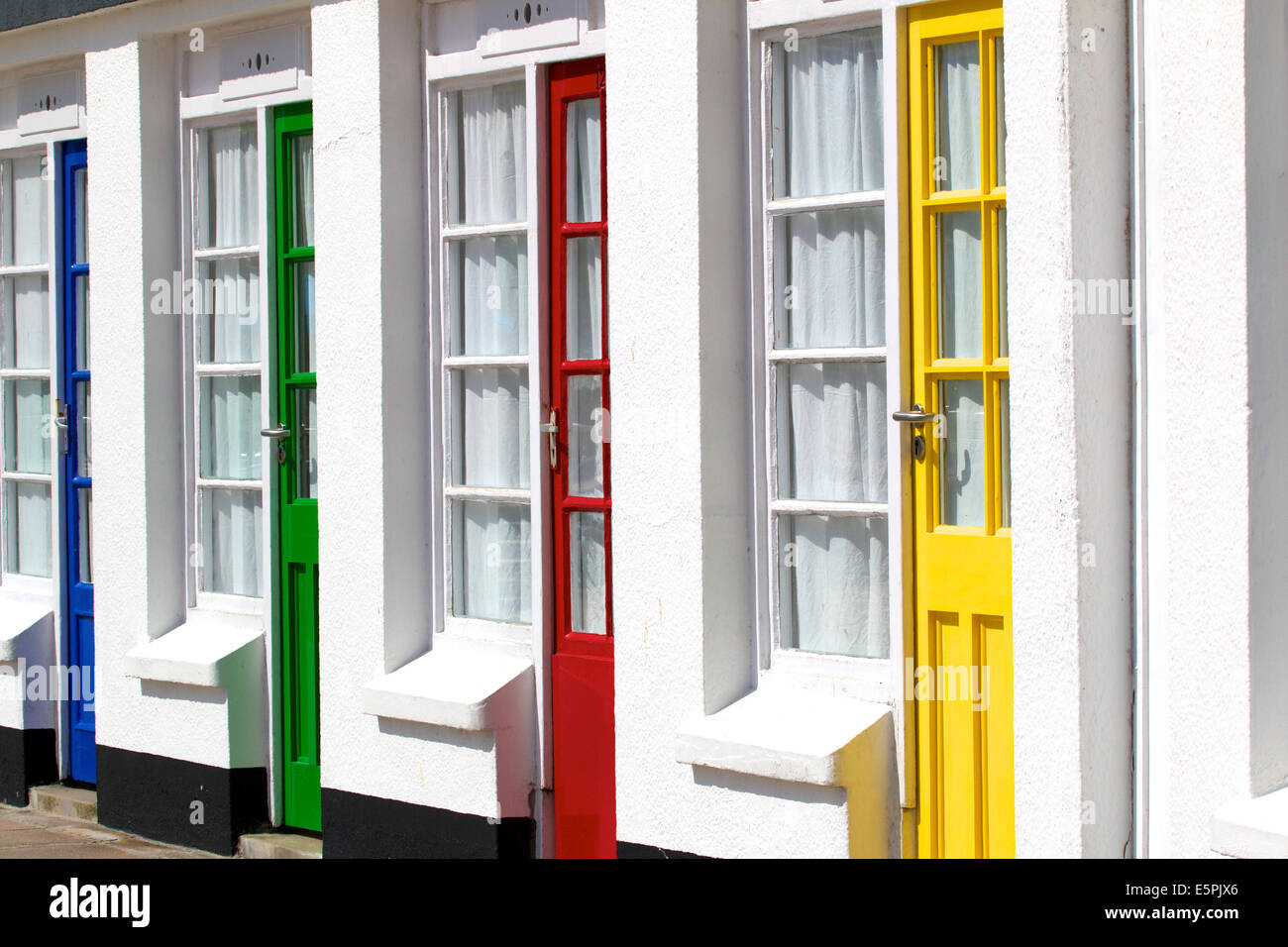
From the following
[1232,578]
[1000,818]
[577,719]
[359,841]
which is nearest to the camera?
[1232,578]

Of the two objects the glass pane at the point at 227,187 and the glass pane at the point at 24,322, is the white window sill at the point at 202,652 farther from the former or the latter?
the glass pane at the point at 24,322

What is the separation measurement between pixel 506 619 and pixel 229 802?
160cm

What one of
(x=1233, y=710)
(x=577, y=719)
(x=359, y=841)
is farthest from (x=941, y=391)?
(x=359, y=841)

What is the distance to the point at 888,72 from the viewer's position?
5.29 m

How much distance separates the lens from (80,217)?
8.41 metres

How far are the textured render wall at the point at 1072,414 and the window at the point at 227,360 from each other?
3.76m

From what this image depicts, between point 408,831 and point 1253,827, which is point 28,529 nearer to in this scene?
point 408,831

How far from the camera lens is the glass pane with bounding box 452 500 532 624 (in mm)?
6543

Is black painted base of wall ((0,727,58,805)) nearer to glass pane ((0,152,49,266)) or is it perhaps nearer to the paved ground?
the paved ground

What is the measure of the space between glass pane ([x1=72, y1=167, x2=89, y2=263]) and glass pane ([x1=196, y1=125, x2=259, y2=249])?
95 cm

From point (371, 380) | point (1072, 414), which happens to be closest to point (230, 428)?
point (371, 380)

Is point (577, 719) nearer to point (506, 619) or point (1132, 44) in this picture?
point (506, 619)

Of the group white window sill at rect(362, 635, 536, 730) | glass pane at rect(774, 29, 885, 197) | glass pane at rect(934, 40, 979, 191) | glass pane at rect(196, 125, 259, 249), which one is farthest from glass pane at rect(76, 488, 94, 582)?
glass pane at rect(934, 40, 979, 191)

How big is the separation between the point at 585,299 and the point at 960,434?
165 centimetres
